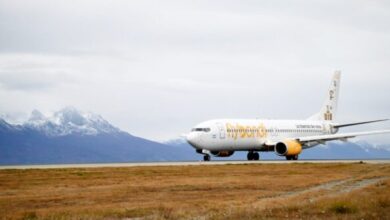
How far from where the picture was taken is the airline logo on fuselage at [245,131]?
7488 cm

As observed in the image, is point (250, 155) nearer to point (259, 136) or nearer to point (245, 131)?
point (259, 136)

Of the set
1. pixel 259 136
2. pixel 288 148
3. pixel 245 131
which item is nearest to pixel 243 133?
pixel 245 131

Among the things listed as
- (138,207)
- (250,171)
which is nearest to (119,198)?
(138,207)

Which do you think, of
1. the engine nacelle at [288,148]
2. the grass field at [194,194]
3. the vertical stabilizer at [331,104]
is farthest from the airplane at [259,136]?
the grass field at [194,194]

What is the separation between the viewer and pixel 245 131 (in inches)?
3014

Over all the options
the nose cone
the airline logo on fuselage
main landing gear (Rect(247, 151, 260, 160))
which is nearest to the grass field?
the nose cone

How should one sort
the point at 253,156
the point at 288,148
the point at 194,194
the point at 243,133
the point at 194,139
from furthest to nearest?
the point at 253,156
the point at 288,148
the point at 243,133
the point at 194,139
the point at 194,194

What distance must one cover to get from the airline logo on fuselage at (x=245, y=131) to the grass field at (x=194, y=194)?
20472mm

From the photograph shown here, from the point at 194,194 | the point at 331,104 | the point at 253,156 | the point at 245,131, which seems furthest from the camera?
the point at 331,104

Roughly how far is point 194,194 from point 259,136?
4472 cm

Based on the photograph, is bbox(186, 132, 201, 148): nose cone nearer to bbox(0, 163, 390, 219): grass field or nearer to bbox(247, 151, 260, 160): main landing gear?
bbox(247, 151, 260, 160): main landing gear

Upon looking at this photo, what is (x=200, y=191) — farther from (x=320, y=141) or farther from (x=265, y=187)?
(x=320, y=141)

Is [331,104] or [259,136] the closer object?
[259,136]

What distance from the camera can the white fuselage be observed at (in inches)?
2867
